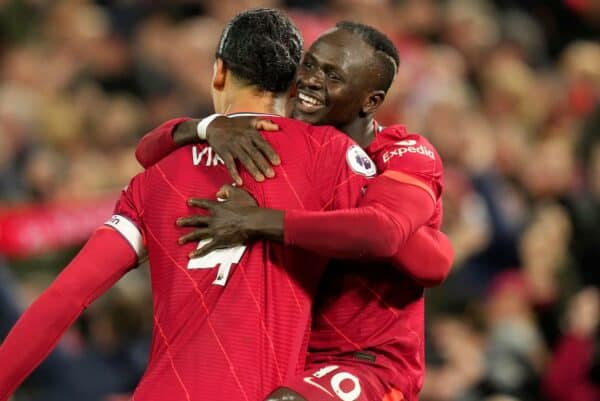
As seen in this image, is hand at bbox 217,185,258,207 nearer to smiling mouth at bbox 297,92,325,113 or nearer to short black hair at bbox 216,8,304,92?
short black hair at bbox 216,8,304,92

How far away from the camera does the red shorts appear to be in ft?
12.2

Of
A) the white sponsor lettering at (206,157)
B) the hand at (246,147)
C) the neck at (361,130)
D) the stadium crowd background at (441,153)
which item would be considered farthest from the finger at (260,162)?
the stadium crowd background at (441,153)

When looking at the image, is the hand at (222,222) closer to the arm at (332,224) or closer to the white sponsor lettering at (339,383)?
the arm at (332,224)

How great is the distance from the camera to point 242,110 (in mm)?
3904

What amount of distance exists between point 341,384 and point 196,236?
1.84ft

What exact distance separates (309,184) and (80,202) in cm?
470

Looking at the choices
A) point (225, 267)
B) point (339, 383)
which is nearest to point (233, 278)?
point (225, 267)

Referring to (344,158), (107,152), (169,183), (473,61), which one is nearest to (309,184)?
(344,158)

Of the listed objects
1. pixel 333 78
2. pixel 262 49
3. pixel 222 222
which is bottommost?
pixel 222 222

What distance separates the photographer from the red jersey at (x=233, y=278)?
367 cm

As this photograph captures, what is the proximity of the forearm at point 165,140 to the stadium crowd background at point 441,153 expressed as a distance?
3.12m

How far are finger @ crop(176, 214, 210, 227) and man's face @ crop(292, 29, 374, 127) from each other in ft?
1.72

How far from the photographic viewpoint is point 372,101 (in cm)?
418

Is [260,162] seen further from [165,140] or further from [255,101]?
[165,140]
